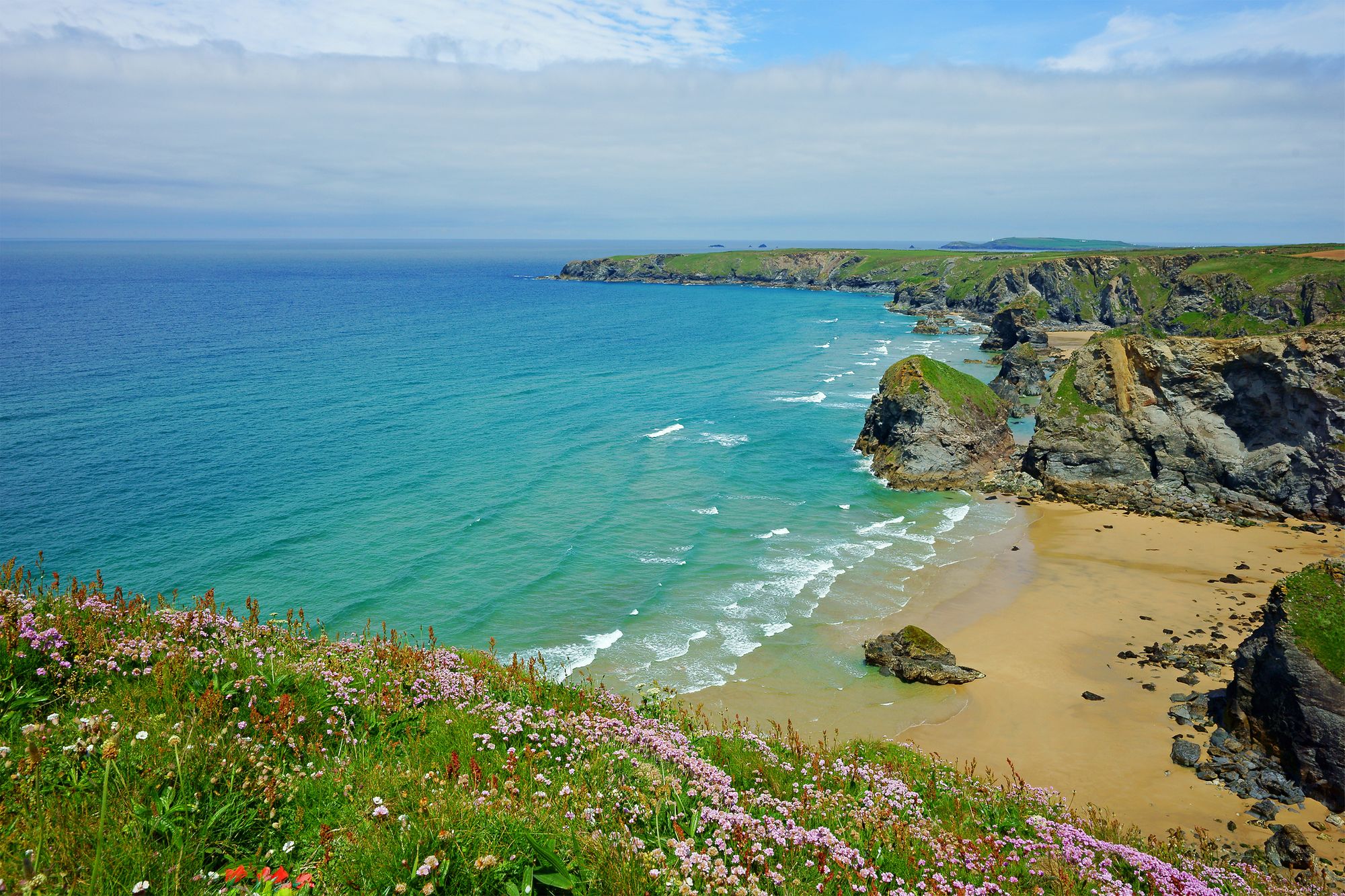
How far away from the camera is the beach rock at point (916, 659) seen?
27281mm

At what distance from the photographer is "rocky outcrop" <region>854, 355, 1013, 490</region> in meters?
Result: 50.0

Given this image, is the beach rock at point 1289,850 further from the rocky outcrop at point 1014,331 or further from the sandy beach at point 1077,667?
the rocky outcrop at point 1014,331

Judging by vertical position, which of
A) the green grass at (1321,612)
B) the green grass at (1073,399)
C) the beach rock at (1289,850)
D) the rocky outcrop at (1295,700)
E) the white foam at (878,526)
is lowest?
the white foam at (878,526)

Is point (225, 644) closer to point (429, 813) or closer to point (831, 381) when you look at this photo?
point (429, 813)

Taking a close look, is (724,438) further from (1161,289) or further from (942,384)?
(1161,289)

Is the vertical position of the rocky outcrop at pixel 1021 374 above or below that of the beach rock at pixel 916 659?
above

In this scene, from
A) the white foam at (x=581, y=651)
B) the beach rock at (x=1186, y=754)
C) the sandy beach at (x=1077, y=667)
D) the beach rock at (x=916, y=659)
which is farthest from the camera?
the white foam at (x=581, y=651)

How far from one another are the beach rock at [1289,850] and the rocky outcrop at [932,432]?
1265 inches

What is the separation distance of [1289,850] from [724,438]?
45920mm

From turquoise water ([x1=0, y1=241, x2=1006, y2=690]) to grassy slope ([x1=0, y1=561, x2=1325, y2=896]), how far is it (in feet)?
55.7

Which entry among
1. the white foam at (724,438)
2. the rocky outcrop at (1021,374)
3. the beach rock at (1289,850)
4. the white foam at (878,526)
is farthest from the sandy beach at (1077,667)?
the rocky outcrop at (1021,374)

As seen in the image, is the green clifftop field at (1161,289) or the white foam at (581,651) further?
the green clifftop field at (1161,289)

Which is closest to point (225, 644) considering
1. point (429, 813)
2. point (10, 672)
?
point (10, 672)

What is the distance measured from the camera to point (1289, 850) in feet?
56.2
